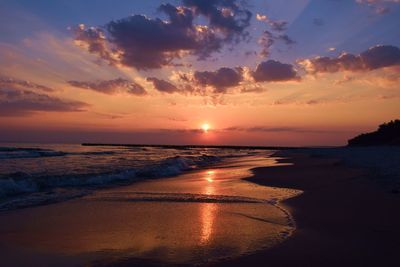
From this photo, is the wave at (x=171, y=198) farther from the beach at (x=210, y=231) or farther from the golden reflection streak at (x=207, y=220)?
the golden reflection streak at (x=207, y=220)

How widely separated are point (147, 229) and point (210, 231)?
52.7 inches

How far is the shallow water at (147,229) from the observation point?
653cm

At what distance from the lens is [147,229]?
8320mm

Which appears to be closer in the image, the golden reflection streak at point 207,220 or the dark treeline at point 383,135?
the golden reflection streak at point 207,220

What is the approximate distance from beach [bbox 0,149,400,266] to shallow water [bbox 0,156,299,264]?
Result: 18 millimetres

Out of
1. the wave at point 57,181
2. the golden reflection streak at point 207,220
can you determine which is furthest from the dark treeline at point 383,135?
the golden reflection streak at point 207,220

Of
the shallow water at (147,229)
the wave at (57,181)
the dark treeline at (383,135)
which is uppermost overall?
the dark treeline at (383,135)

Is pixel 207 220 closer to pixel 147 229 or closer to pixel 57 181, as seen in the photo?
pixel 147 229

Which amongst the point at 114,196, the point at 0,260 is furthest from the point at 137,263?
the point at 114,196

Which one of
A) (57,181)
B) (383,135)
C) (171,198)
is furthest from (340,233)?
(383,135)

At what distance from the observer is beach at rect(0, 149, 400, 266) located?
623cm

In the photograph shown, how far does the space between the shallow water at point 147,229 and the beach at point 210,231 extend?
0.02 m

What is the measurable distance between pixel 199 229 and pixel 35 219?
13.9 ft

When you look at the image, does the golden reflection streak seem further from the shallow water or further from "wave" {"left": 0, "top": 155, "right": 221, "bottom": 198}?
"wave" {"left": 0, "top": 155, "right": 221, "bottom": 198}
